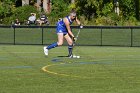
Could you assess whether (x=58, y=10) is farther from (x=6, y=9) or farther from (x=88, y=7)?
(x=6, y=9)

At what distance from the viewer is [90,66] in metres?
18.2

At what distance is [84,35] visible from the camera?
35.3 metres

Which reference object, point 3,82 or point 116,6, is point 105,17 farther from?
point 3,82

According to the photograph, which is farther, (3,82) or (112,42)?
(112,42)

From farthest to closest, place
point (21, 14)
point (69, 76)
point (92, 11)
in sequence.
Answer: point (92, 11), point (21, 14), point (69, 76)

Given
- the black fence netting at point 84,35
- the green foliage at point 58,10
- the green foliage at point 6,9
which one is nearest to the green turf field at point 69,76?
the black fence netting at point 84,35

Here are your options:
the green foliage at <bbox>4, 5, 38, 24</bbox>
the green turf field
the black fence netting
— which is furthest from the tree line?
the green turf field

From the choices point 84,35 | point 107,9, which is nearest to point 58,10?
point 107,9

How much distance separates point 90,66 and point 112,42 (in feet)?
55.7

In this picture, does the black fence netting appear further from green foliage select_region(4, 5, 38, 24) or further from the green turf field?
the green turf field

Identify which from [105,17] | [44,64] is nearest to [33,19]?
[105,17]

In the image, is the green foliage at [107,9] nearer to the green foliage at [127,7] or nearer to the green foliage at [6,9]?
the green foliage at [127,7]

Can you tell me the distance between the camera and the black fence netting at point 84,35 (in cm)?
3422

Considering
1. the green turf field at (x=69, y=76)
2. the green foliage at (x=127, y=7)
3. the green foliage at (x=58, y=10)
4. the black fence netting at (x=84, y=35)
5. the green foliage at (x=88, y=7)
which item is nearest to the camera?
the green turf field at (x=69, y=76)
